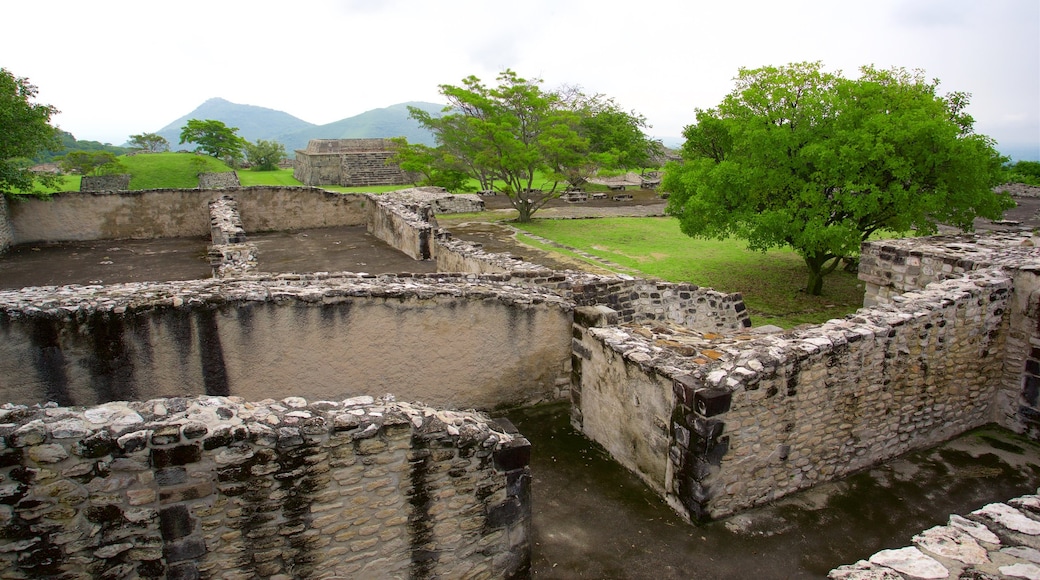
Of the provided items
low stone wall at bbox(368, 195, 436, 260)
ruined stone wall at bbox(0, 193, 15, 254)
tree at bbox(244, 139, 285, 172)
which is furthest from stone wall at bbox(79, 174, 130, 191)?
tree at bbox(244, 139, 285, 172)

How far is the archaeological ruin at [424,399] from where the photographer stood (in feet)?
12.3

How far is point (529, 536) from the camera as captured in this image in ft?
16.5

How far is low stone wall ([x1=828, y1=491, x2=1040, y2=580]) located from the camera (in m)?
3.90

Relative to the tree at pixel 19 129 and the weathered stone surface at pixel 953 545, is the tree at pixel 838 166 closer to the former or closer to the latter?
the weathered stone surface at pixel 953 545

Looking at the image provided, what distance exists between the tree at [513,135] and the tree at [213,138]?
26.4 metres

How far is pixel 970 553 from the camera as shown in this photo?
4086 mm

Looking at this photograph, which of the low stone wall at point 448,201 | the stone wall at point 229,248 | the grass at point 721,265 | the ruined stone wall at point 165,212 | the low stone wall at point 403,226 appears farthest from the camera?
the low stone wall at point 448,201

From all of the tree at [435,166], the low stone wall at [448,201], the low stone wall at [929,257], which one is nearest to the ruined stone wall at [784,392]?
the low stone wall at [929,257]

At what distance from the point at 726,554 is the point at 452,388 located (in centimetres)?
368

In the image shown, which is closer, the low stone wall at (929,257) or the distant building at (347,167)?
the low stone wall at (929,257)

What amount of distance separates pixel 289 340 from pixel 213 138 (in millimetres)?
48878

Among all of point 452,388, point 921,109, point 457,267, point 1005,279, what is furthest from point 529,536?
point 921,109

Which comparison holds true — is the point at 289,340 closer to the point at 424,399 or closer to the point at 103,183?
the point at 424,399

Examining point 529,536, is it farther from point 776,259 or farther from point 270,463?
point 776,259
